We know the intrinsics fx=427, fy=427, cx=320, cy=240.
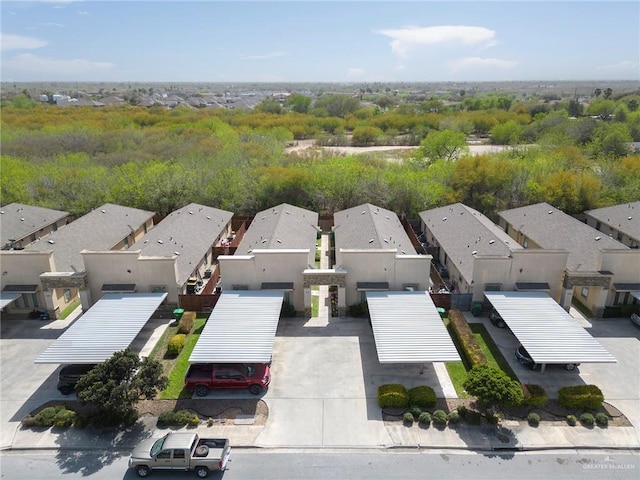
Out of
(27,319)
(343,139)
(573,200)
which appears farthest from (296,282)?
(343,139)

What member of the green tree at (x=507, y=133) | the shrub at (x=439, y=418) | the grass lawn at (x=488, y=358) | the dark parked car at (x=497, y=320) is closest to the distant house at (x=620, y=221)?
the dark parked car at (x=497, y=320)

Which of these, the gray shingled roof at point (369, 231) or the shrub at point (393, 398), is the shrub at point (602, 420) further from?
the gray shingled roof at point (369, 231)

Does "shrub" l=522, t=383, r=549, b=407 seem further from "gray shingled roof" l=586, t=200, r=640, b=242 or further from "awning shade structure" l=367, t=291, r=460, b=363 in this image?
"gray shingled roof" l=586, t=200, r=640, b=242

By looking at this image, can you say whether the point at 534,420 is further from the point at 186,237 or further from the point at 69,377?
the point at 186,237

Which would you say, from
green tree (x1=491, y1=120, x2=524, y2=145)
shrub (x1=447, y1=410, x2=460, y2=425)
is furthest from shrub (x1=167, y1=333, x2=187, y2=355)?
green tree (x1=491, y1=120, x2=524, y2=145)

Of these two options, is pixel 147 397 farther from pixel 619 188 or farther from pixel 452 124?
pixel 452 124

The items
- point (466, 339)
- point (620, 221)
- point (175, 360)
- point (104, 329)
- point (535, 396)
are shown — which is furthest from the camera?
point (620, 221)

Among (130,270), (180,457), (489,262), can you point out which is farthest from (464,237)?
(180,457)
